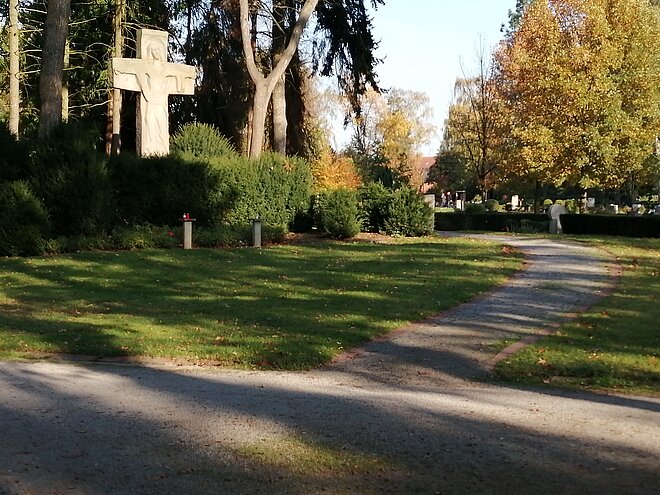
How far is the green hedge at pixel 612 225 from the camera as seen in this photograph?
3000 centimetres

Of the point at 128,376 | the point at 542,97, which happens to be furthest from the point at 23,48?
the point at 128,376

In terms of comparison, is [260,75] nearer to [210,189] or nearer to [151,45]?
[151,45]

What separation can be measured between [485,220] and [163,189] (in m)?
22.6

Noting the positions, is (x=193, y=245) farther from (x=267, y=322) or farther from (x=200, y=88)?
(x=200, y=88)

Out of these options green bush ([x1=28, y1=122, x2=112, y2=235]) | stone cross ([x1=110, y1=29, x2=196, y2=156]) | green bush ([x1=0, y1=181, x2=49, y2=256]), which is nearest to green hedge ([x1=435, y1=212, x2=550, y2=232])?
stone cross ([x1=110, y1=29, x2=196, y2=156])

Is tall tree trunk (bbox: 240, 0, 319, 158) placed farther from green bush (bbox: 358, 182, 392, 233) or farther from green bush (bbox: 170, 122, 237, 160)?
green bush (bbox: 358, 182, 392, 233)

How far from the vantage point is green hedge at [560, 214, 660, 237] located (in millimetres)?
30000

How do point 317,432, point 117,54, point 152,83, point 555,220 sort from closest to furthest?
point 317,432 < point 152,83 < point 117,54 < point 555,220

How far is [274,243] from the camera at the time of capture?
2395 centimetres

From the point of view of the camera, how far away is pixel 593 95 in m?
34.7

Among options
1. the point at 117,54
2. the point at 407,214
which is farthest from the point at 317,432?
the point at 117,54

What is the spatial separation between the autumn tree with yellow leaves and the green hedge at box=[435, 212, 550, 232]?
3146mm

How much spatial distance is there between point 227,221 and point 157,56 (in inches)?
215

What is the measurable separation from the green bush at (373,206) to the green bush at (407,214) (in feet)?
0.92
